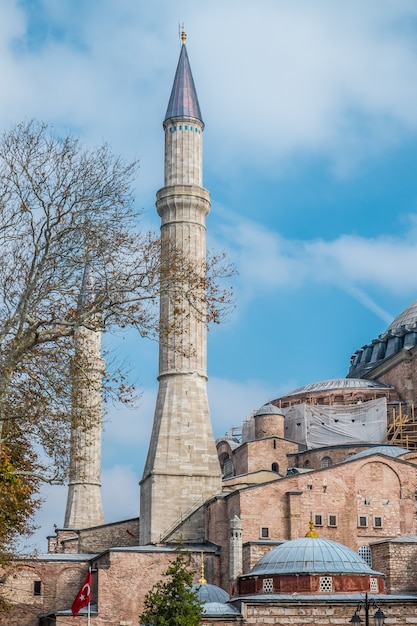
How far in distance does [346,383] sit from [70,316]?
3328 cm

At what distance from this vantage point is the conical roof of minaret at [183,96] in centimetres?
4381

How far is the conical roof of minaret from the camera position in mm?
43812

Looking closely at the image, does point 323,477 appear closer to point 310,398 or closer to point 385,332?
point 310,398

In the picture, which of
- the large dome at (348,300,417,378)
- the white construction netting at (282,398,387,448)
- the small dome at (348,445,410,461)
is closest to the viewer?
the small dome at (348,445,410,461)

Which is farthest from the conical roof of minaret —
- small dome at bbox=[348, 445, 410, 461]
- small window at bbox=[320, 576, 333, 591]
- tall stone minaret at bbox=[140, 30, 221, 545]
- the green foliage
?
the green foliage

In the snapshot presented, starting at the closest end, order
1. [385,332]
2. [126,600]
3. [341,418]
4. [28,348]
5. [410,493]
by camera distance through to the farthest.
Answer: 1. [28,348]
2. [126,600]
3. [410,493]
4. [341,418]
5. [385,332]

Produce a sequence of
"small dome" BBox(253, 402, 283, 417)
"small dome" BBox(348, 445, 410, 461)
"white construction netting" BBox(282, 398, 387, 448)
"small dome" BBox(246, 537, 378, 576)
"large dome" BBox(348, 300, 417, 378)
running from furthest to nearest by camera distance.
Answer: "large dome" BBox(348, 300, 417, 378)
"small dome" BBox(253, 402, 283, 417)
"white construction netting" BBox(282, 398, 387, 448)
"small dome" BBox(348, 445, 410, 461)
"small dome" BBox(246, 537, 378, 576)

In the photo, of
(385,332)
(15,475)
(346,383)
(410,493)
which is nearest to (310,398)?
(346,383)

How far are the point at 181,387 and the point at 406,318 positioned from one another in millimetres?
17566

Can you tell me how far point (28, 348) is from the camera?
15898 mm

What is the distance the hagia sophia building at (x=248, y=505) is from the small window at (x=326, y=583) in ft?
0.11

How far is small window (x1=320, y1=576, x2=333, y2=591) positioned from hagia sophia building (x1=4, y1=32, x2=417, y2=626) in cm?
3

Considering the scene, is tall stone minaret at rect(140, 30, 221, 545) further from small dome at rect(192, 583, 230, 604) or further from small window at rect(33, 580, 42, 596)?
small dome at rect(192, 583, 230, 604)

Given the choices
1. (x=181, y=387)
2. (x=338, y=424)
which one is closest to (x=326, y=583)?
(x=181, y=387)
